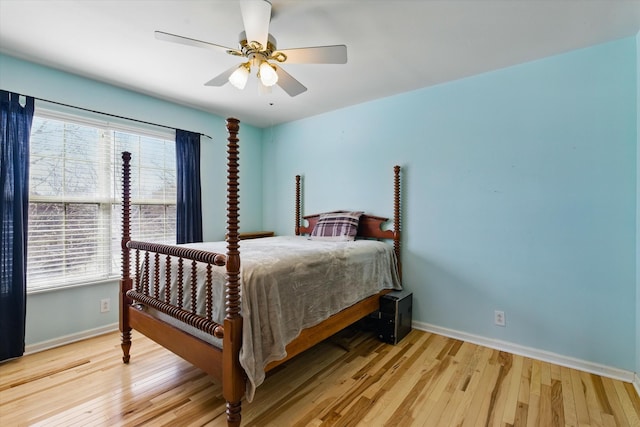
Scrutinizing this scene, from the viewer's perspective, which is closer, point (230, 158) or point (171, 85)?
point (230, 158)

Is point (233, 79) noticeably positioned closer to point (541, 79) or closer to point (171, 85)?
point (171, 85)

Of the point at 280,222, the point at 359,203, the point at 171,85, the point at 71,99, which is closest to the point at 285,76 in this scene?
the point at 171,85

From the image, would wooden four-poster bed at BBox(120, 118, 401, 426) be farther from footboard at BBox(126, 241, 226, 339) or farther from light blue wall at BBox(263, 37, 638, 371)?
light blue wall at BBox(263, 37, 638, 371)

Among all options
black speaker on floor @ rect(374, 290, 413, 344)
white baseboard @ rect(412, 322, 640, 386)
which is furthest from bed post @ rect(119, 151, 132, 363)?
white baseboard @ rect(412, 322, 640, 386)

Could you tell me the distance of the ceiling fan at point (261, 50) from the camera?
5.26 ft

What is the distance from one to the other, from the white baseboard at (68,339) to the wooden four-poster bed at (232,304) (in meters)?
0.79

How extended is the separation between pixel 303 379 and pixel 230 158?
159cm

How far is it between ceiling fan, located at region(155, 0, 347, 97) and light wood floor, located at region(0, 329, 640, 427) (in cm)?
201

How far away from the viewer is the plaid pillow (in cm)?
318

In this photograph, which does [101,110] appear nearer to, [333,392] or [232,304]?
[232,304]

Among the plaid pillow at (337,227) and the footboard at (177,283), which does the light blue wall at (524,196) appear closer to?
the plaid pillow at (337,227)

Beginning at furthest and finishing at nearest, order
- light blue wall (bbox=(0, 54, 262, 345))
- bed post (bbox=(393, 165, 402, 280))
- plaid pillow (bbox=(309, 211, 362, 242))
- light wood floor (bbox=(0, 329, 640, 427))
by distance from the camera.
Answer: plaid pillow (bbox=(309, 211, 362, 242))
bed post (bbox=(393, 165, 402, 280))
light blue wall (bbox=(0, 54, 262, 345))
light wood floor (bbox=(0, 329, 640, 427))

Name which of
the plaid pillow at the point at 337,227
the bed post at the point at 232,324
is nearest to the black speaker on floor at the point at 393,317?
the plaid pillow at the point at 337,227

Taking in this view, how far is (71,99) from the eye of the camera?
2.65 m
